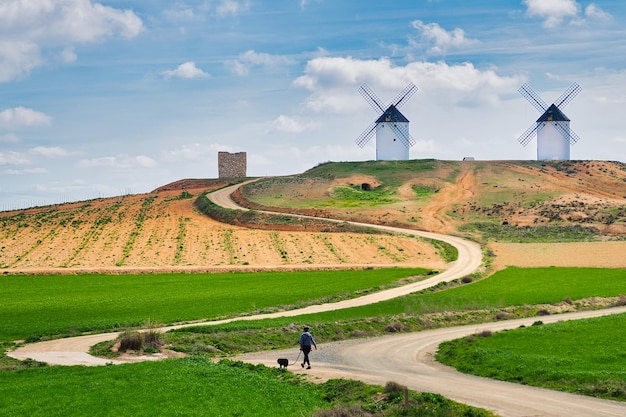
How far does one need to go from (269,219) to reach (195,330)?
6475 centimetres

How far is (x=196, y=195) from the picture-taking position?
136625 mm

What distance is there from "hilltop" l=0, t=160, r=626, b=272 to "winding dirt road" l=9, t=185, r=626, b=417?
30397 mm

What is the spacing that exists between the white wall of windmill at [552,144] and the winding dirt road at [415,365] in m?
90.1

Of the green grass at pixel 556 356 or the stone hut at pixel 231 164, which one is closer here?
the green grass at pixel 556 356

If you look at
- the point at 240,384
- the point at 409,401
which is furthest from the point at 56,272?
the point at 409,401

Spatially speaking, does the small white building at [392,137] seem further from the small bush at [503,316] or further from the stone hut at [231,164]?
the small bush at [503,316]

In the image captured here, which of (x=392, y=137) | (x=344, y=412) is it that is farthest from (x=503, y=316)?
(x=392, y=137)

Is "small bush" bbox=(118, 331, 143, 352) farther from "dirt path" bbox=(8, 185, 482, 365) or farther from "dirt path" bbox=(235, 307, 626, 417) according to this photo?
"dirt path" bbox=(235, 307, 626, 417)

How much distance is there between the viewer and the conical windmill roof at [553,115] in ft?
463

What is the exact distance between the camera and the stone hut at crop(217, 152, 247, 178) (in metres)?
154

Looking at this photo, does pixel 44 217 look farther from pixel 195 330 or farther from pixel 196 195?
pixel 195 330

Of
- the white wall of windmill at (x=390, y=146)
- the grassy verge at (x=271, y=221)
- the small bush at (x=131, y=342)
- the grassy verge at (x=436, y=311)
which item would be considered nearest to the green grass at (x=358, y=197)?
the grassy verge at (x=271, y=221)

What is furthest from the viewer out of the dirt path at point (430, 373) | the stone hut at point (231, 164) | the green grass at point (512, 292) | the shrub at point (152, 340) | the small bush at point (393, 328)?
the stone hut at point (231, 164)

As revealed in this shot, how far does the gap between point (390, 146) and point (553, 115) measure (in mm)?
27823
